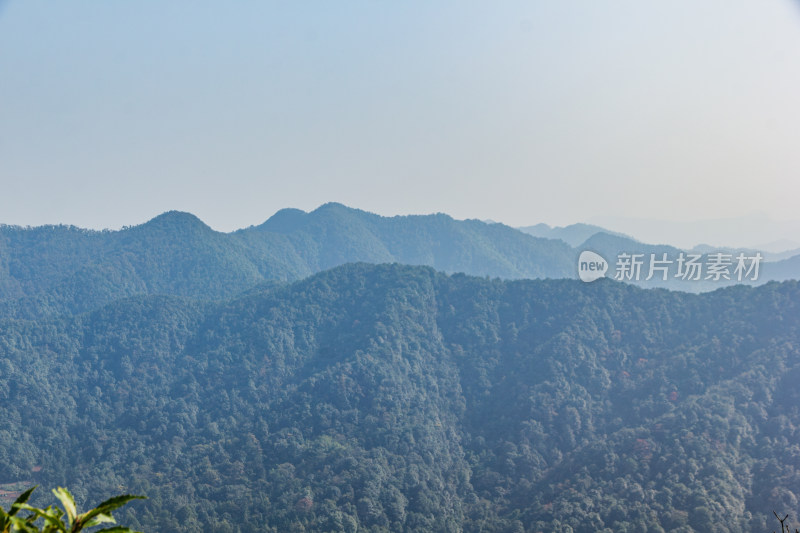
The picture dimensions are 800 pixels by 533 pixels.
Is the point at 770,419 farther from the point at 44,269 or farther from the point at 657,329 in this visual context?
the point at 44,269

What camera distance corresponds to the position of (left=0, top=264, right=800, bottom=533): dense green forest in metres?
49.9

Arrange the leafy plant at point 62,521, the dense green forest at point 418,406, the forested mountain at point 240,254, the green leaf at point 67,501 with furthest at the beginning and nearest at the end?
the forested mountain at point 240,254, the dense green forest at point 418,406, the leafy plant at point 62,521, the green leaf at point 67,501

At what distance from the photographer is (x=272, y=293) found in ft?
276

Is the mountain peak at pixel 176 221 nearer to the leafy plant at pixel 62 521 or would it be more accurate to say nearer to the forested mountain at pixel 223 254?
the forested mountain at pixel 223 254

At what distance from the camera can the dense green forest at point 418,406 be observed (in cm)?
4988

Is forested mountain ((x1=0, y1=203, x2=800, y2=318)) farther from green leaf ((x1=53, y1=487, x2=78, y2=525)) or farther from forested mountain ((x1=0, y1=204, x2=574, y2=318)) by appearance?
green leaf ((x1=53, y1=487, x2=78, y2=525))

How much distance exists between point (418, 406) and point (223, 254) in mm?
62920

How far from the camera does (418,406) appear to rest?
65812 millimetres

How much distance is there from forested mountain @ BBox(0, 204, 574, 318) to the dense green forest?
24396 mm

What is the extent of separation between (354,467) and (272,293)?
33.7m

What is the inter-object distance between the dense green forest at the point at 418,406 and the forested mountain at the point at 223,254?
24.4m

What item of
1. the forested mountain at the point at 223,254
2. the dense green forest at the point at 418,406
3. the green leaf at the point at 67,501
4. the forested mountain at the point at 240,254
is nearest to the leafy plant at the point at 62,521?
the green leaf at the point at 67,501

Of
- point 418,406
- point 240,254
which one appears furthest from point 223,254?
point 418,406

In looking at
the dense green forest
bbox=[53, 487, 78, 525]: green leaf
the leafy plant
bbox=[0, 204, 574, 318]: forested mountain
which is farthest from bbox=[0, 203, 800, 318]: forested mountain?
bbox=[53, 487, 78, 525]: green leaf
